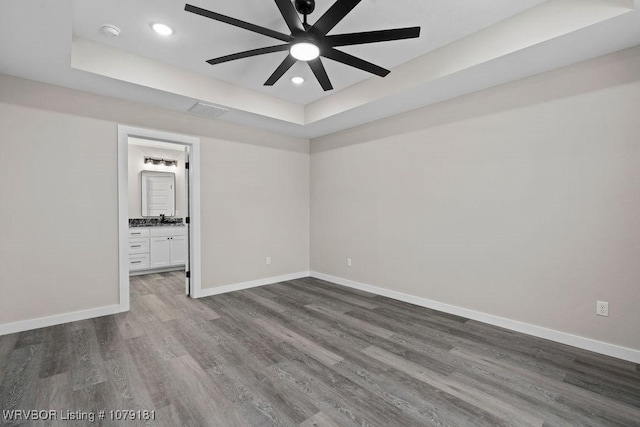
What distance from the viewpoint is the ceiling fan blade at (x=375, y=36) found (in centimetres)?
201

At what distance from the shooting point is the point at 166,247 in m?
6.09

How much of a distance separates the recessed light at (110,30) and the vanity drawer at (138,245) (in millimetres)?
3967

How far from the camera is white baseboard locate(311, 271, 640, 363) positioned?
8.37 feet

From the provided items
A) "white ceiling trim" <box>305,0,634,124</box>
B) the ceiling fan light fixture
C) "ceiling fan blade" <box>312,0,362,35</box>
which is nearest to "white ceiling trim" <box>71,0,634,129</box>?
"white ceiling trim" <box>305,0,634,124</box>

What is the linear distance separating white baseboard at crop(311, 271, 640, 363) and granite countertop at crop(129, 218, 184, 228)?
4.39 m

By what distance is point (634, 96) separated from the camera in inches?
98.3

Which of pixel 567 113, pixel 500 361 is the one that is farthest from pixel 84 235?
pixel 567 113

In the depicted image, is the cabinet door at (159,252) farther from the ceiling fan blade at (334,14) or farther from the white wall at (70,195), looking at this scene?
the ceiling fan blade at (334,14)

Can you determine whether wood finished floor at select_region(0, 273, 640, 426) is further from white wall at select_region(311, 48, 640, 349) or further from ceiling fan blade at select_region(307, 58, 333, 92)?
ceiling fan blade at select_region(307, 58, 333, 92)

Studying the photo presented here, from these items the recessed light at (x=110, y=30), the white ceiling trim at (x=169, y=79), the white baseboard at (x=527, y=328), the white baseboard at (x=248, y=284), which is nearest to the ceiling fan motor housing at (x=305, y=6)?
the recessed light at (x=110, y=30)

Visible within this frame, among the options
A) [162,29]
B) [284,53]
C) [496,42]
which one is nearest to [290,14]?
[284,53]

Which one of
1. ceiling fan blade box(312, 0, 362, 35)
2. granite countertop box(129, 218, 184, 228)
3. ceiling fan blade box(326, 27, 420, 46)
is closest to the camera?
ceiling fan blade box(312, 0, 362, 35)

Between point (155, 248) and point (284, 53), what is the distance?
4.64m

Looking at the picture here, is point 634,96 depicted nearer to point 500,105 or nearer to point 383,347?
point 500,105
